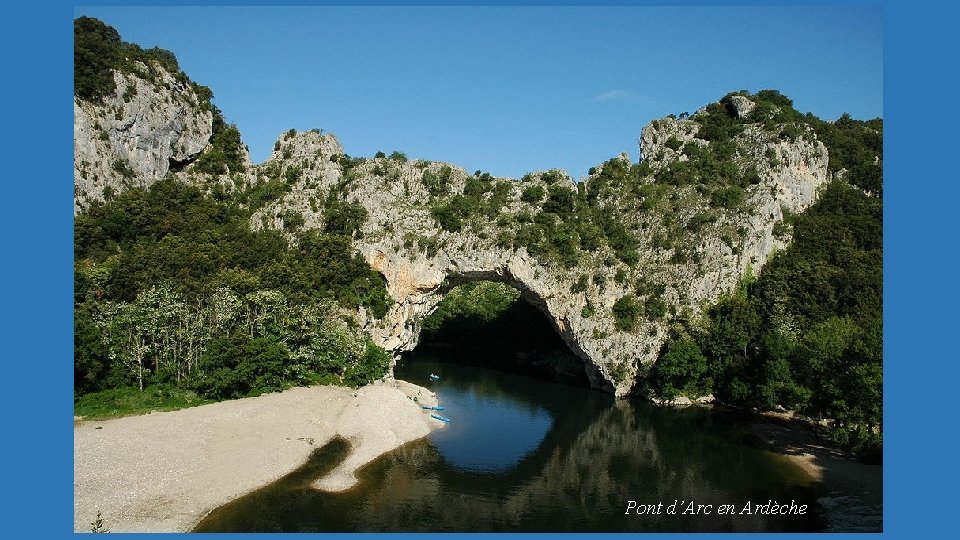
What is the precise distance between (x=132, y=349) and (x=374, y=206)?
1049 inches

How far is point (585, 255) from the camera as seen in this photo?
61500 mm

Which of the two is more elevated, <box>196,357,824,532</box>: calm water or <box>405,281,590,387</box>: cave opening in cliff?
<box>405,281,590,387</box>: cave opening in cliff

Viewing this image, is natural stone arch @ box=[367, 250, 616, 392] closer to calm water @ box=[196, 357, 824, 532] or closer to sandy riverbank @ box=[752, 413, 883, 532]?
calm water @ box=[196, 357, 824, 532]

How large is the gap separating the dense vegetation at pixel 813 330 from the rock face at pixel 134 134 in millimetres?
55082

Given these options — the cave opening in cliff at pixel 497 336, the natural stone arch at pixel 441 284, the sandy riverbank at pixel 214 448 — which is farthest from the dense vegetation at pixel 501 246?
the sandy riverbank at pixel 214 448

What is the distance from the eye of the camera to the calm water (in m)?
27.8

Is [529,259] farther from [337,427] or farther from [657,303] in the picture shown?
[337,427]

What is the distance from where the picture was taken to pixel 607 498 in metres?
31.7

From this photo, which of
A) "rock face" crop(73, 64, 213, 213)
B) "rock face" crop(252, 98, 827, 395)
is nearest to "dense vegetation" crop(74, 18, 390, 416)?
"rock face" crop(73, 64, 213, 213)

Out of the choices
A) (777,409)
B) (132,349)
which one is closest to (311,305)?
(132,349)

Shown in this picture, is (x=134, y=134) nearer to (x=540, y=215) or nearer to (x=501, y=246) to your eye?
(x=501, y=246)

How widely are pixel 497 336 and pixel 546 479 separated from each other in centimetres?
4845

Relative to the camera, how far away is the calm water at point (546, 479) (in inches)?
1094

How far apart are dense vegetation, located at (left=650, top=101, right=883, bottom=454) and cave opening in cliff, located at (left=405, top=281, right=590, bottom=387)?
15375 millimetres
